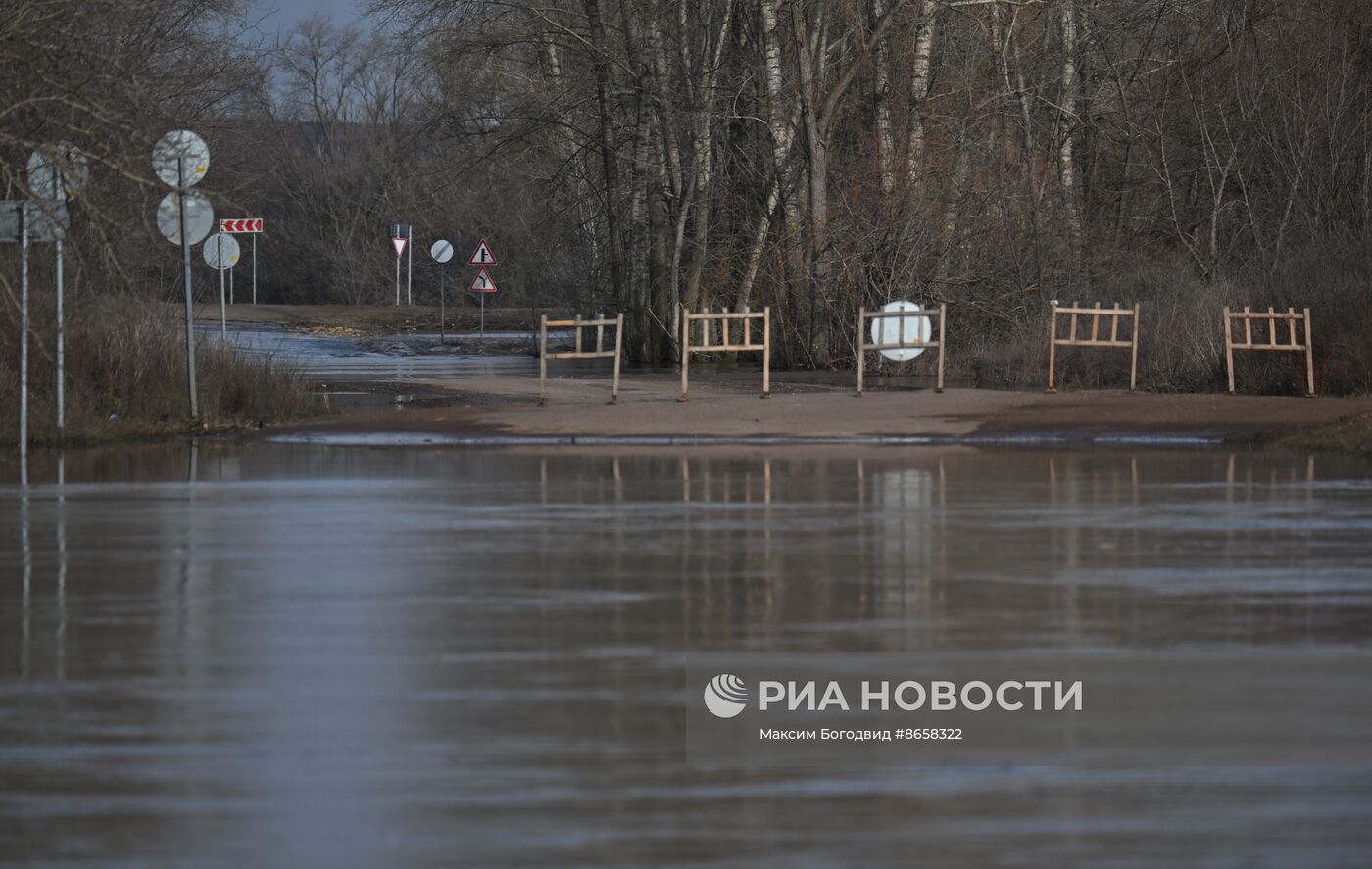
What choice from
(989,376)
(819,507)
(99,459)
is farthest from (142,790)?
(989,376)

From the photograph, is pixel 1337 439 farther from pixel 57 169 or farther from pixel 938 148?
pixel 938 148

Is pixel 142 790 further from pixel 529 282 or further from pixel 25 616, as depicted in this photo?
pixel 529 282

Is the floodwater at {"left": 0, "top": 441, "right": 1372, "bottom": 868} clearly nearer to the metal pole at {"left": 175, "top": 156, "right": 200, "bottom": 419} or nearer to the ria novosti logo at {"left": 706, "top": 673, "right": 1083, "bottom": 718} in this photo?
the ria novosti logo at {"left": 706, "top": 673, "right": 1083, "bottom": 718}

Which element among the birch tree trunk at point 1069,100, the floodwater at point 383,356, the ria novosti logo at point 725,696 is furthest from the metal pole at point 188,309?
the birch tree trunk at point 1069,100

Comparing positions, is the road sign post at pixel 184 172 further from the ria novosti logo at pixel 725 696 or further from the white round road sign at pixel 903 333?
the white round road sign at pixel 903 333

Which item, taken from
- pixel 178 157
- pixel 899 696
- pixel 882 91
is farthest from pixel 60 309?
pixel 882 91

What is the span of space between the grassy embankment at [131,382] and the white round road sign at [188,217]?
1402mm

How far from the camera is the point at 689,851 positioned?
6.50 metres

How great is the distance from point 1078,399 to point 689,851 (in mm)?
21623

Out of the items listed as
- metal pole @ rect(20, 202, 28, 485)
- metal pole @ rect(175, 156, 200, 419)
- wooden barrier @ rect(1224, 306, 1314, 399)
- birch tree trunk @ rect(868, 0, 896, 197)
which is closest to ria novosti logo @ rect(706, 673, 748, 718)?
metal pole @ rect(20, 202, 28, 485)

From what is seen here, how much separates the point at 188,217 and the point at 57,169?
6.37 metres

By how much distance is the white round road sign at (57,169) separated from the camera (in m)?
18.0

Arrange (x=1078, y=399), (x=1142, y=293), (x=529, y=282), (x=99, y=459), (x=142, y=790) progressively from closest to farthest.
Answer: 1. (x=142, y=790)
2. (x=99, y=459)
3. (x=1078, y=399)
4. (x=1142, y=293)
5. (x=529, y=282)

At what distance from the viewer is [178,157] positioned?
22.6 metres
